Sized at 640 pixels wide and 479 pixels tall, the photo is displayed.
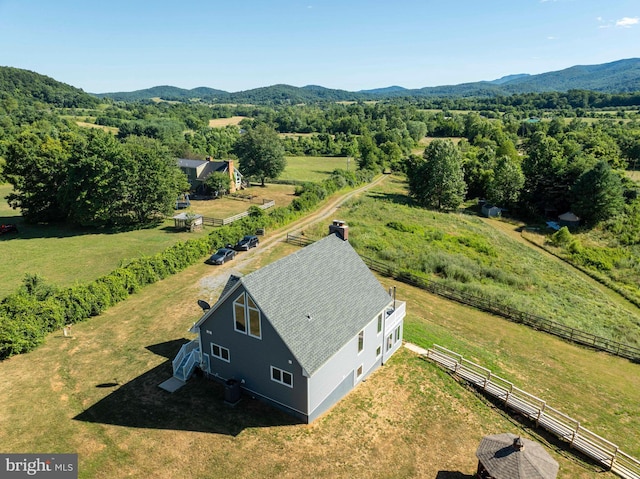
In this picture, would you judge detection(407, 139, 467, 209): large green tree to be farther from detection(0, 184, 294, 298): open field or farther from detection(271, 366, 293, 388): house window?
detection(271, 366, 293, 388): house window

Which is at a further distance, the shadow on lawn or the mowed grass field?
the shadow on lawn

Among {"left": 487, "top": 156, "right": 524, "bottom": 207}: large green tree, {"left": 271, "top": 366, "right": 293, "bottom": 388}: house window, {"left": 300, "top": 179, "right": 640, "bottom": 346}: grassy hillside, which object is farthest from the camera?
{"left": 487, "top": 156, "right": 524, "bottom": 207}: large green tree

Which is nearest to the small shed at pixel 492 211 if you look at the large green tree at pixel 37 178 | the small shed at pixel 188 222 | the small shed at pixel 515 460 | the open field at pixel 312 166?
Result: the open field at pixel 312 166

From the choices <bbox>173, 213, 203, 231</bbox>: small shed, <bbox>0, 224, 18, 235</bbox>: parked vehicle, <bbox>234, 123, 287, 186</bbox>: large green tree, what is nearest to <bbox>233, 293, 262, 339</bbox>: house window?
<bbox>173, 213, 203, 231</bbox>: small shed

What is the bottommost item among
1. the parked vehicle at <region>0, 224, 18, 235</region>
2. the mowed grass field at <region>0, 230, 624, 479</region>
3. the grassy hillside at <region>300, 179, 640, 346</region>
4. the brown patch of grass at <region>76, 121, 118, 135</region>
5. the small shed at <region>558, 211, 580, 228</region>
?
the small shed at <region>558, 211, 580, 228</region>

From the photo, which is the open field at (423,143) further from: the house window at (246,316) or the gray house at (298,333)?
the house window at (246,316)

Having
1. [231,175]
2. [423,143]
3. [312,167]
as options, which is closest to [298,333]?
[231,175]

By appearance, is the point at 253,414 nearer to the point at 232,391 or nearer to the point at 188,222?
the point at 232,391

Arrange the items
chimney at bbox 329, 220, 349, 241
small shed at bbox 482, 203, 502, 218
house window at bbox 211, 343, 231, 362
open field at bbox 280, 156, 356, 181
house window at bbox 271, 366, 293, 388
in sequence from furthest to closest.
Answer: open field at bbox 280, 156, 356, 181 < small shed at bbox 482, 203, 502, 218 < chimney at bbox 329, 220, 349, 241 < house window at bbox 211, 343, 231, 362 < house window at bbox 271, 366, 293, 388
